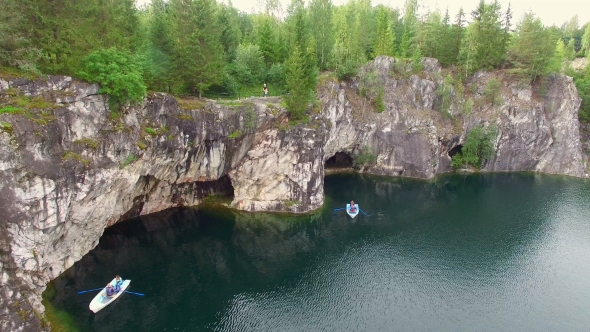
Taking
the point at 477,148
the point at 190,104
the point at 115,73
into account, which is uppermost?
the point at 115,73

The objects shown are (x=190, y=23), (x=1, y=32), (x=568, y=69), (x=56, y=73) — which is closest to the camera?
(x=1, y=32)

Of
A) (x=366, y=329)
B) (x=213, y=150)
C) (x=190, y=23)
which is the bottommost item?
(x=366, y=329)

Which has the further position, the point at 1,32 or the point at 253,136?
the point at 253,136

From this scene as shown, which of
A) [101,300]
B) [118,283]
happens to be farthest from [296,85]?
[101,300]

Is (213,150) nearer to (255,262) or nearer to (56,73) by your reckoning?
(255,262)

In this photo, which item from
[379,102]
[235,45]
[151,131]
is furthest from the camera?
[379,102]

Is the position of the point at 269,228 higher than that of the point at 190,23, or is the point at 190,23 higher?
the point at 190,23

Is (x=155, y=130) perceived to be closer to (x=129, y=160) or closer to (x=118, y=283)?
(x=129, y=160)

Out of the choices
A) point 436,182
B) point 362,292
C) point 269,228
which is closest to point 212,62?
point 269,228
